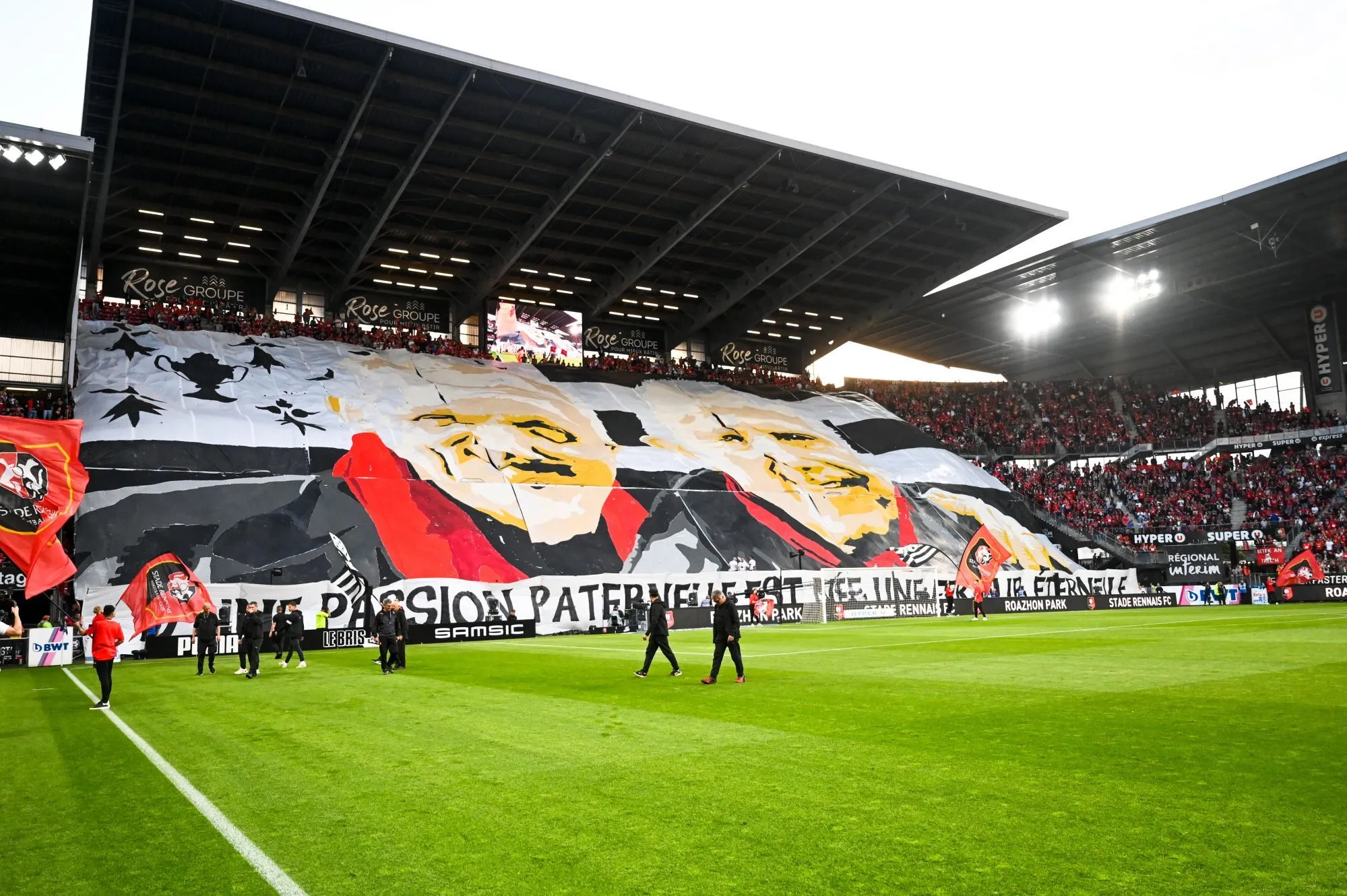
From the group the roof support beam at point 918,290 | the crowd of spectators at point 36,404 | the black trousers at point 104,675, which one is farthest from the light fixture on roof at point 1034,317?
the black trousers at point 104,675

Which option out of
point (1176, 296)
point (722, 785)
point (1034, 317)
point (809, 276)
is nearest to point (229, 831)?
point (722, 785)

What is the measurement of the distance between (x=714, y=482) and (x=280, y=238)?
2860 cm

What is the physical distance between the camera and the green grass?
19.9 feet

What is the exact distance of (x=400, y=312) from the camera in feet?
200

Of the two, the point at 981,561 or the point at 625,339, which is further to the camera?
the point at 625,339

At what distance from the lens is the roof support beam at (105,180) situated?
36.0 m

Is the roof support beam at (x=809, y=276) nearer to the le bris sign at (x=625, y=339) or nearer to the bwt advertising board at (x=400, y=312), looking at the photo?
the le bris sign at (x=625, y=339)

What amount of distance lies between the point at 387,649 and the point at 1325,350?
6710 cm

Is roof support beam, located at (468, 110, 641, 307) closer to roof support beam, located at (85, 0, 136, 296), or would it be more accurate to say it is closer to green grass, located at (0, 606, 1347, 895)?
roof support beam, located at (85, 0, 136, 296)

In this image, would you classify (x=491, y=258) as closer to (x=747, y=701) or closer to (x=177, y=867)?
(x=747, y=701)

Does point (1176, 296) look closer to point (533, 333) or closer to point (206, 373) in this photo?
point (533, 333)

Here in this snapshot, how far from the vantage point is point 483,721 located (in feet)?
42.7

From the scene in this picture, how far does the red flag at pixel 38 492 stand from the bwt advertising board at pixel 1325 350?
72066mm

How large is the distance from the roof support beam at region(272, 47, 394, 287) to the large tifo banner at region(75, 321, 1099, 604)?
498cm
